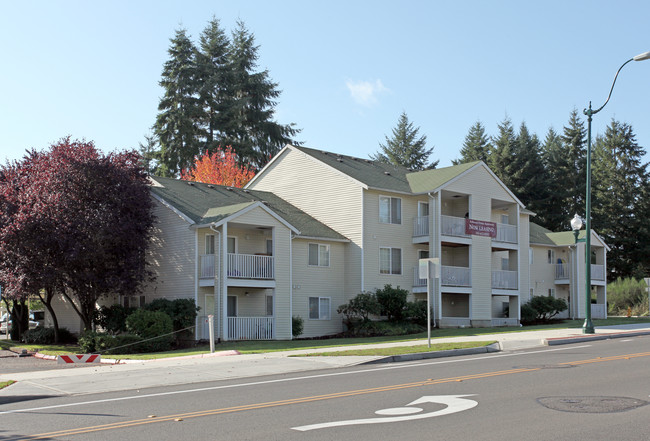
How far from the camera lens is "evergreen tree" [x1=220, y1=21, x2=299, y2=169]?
208 feet

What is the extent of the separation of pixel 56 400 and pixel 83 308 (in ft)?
66.6

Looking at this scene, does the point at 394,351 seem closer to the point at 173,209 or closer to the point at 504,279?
the point at 173,209

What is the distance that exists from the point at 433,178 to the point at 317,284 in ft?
28.7

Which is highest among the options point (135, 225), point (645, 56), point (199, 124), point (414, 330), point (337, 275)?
point (199, 124)

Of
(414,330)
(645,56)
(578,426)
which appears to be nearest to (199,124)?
(414,330)

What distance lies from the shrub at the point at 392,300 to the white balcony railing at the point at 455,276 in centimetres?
328

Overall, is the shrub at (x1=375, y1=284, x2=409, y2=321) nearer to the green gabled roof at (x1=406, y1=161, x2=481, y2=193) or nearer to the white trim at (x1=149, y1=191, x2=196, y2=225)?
the green gabled roof at (x1=406, y1=161, x2=481, y2=193)

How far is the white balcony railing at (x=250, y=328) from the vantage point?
31.1m

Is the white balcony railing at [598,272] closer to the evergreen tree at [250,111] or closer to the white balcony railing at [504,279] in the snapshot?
the white balcony railing at [504,279]

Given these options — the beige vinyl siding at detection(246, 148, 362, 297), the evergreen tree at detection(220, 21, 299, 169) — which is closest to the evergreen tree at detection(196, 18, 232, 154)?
the evergreen tree at detection(220, 21, 299, 169)

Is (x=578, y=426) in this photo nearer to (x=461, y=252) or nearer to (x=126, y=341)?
(x=126, y=341)

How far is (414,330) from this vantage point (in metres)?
33.0

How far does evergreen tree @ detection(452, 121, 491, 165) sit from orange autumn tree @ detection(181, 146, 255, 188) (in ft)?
90.3

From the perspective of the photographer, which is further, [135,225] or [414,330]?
[414,330]
